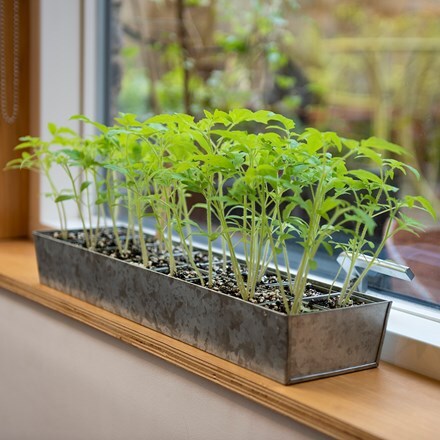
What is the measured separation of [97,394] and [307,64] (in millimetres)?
2468

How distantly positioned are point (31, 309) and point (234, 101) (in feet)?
5.92

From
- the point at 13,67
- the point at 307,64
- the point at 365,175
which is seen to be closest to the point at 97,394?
the point at 365,175

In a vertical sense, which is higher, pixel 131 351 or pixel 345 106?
pixel 345 106

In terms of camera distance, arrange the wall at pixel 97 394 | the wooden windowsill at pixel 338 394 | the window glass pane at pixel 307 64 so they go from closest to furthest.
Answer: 1. the wooden windowsill at pixel 338 394
2. the wall at pixel 97 394
3. the window glass pane at pixel 307 64

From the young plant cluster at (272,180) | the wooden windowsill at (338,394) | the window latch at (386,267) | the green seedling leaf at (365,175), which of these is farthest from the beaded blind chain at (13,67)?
the green seedling leaf at (365,175)

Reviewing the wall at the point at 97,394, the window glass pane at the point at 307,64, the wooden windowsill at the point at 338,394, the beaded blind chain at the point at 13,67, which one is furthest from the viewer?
the window glass pane at the point at 307,64

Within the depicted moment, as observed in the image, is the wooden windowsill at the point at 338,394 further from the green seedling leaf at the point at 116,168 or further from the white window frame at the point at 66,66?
the white window frame at the point at 66,66

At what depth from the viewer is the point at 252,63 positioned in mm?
3275

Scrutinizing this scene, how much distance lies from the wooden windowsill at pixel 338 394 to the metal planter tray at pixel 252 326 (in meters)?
0.02

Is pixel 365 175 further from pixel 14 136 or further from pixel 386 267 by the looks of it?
pixel 14 136

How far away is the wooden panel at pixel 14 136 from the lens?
1977mm

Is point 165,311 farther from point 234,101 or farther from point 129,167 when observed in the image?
point 234,101

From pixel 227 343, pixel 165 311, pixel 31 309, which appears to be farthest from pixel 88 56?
pixel 227 343

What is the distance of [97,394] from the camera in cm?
147
